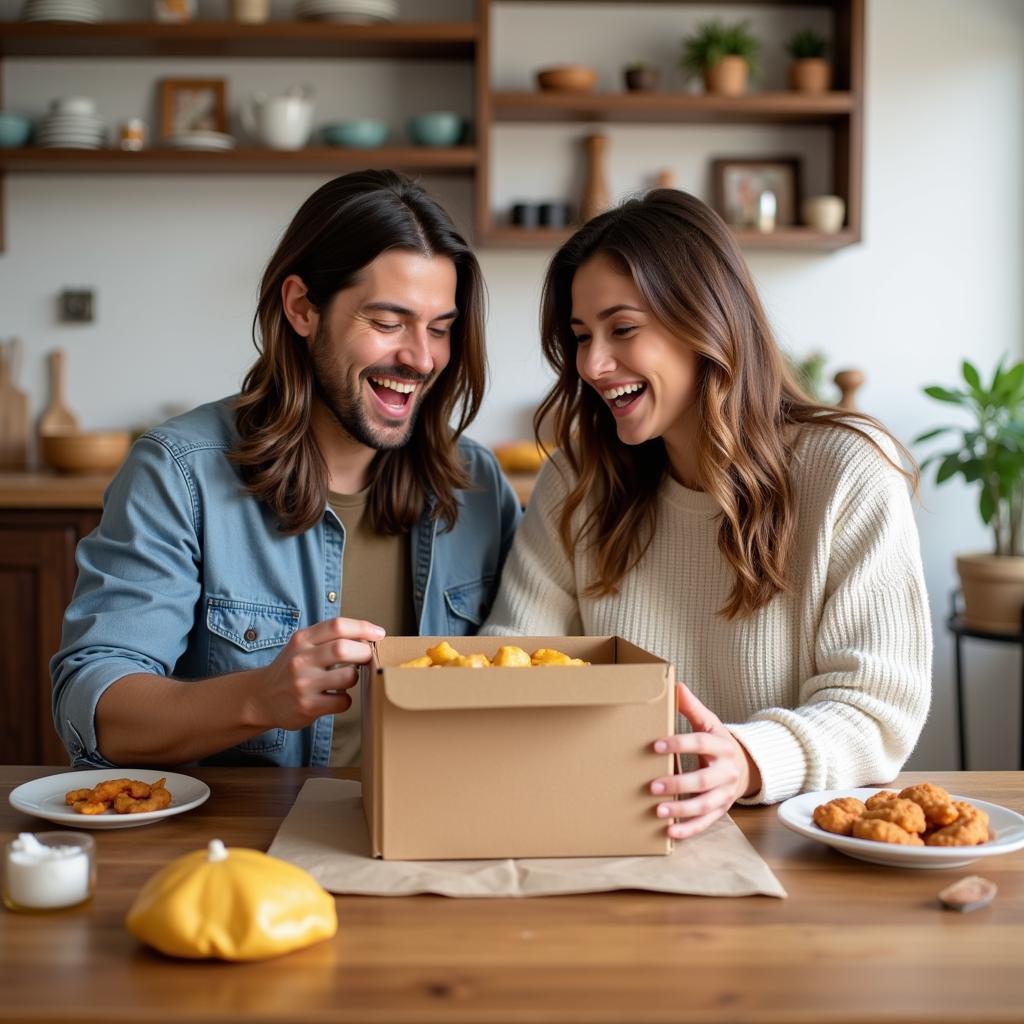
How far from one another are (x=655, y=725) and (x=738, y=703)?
59 cm

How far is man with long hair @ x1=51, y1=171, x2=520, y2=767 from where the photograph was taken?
170 centimetres

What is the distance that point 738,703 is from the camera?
1.72 meters

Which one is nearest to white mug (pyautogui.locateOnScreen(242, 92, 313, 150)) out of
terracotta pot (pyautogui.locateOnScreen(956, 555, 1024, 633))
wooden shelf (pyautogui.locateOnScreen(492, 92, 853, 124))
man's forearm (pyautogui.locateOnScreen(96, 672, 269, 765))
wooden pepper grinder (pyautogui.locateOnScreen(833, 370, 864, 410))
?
wooden shelf (pyautogui.locateOnScreen(492, 92, 853, 124))

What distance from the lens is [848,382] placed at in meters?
3.64

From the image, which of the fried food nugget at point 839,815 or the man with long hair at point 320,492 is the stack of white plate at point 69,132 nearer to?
the man with long hair at point 320,492

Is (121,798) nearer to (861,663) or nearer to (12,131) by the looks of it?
(861,663)

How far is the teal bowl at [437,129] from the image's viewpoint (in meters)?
3.61

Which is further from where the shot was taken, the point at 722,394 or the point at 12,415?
the point at 12,415

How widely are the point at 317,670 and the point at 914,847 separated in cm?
62

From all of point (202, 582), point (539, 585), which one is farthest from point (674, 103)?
point (202, 582)

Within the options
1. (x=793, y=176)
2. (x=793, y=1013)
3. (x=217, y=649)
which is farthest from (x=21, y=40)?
(x=793, y=1013)

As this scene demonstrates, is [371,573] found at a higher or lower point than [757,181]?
lower

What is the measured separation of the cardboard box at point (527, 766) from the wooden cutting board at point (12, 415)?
3.04 metres

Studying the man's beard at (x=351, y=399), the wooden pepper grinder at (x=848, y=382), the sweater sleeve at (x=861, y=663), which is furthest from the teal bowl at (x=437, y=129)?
the sweater sleeve at (x=861, y=663)
